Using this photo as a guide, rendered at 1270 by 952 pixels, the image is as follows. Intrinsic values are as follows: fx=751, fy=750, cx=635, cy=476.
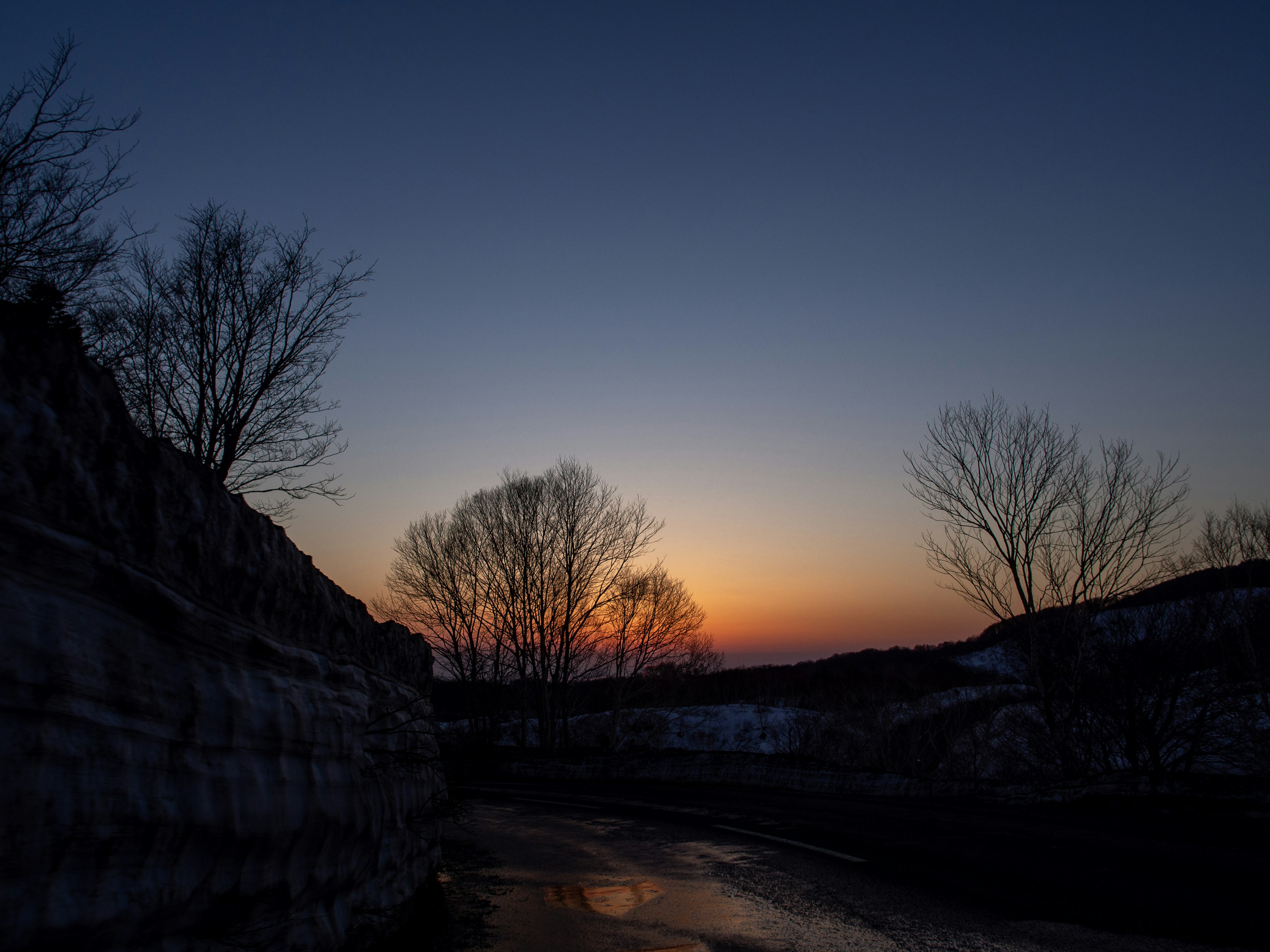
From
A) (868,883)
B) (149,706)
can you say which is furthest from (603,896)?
(149,706)

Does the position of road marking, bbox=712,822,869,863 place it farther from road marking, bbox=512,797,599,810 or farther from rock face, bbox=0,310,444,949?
rock face, bbox=0,310,444,949

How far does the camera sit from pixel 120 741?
2.60m

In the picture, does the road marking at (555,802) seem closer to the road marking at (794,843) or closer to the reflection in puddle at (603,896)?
the road marking at (794,843)

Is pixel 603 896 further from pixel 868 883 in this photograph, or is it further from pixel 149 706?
pixel 149 706

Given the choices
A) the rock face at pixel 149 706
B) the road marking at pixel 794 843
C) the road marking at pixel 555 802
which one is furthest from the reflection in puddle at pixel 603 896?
the road marking at pixel 555 802

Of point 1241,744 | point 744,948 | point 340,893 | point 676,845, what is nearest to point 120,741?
point 340,893

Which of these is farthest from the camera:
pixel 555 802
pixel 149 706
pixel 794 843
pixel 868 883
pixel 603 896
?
pixel 555 802

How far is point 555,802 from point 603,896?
8.73 metres

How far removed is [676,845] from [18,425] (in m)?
7.93

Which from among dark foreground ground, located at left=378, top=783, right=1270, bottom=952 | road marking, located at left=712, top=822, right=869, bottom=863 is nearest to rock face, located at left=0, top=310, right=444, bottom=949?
dark foreground ground, located at left=378, top=783, right=1270, bottom=952

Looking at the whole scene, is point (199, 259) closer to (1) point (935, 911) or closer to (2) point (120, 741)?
(2) point (120, 741)

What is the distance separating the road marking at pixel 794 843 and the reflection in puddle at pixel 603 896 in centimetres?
205

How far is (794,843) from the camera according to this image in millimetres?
8219

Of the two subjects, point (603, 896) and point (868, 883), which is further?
point (868, 883)
